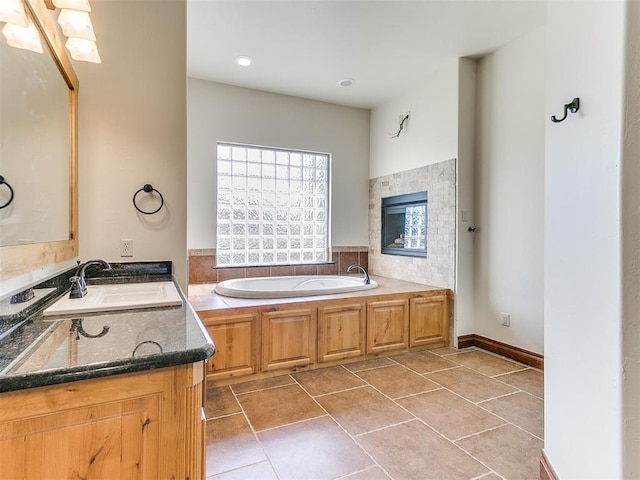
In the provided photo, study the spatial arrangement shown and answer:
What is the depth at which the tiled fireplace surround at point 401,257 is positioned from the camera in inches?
137

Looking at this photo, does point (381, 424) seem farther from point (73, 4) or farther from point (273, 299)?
point (73, 4)

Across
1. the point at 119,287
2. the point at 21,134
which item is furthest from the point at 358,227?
the point at 21,134

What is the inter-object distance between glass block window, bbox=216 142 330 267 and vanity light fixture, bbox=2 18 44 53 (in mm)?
2648

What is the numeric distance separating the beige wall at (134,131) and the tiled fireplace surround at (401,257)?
1.59 m

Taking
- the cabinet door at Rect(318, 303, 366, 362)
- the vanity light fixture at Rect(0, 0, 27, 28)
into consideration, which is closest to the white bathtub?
the cabinet door at Rect(318, 303, 366, 362)

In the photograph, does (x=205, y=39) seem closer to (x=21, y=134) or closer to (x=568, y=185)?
(x=21, y=134)

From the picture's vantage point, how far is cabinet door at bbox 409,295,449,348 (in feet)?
11.0

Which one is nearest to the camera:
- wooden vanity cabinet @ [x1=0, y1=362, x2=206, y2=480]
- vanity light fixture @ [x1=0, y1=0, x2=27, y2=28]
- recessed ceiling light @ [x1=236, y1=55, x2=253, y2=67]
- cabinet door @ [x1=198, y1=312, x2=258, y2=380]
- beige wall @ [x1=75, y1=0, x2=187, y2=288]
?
wooden vanity cabinet @ [x1=0, y1=362, x2=206, y2=480]

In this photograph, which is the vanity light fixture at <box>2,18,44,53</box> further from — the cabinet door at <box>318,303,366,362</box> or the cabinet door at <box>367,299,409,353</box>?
the cabinet door at <box>367,299,409,353</box>

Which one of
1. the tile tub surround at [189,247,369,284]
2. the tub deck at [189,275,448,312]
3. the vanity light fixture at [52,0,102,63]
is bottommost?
the tub deck at [189,275,448,312]

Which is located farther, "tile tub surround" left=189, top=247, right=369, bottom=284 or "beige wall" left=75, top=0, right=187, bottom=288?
"tile tub surround" left=189, top=247, right=369, bottom=284

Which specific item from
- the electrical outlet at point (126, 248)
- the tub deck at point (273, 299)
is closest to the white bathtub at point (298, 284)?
the tub deck at point (273, 299)

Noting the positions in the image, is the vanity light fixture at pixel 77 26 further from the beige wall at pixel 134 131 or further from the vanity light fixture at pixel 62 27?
the beige wall at pixel 134 131

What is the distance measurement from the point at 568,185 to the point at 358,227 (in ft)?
10.9
